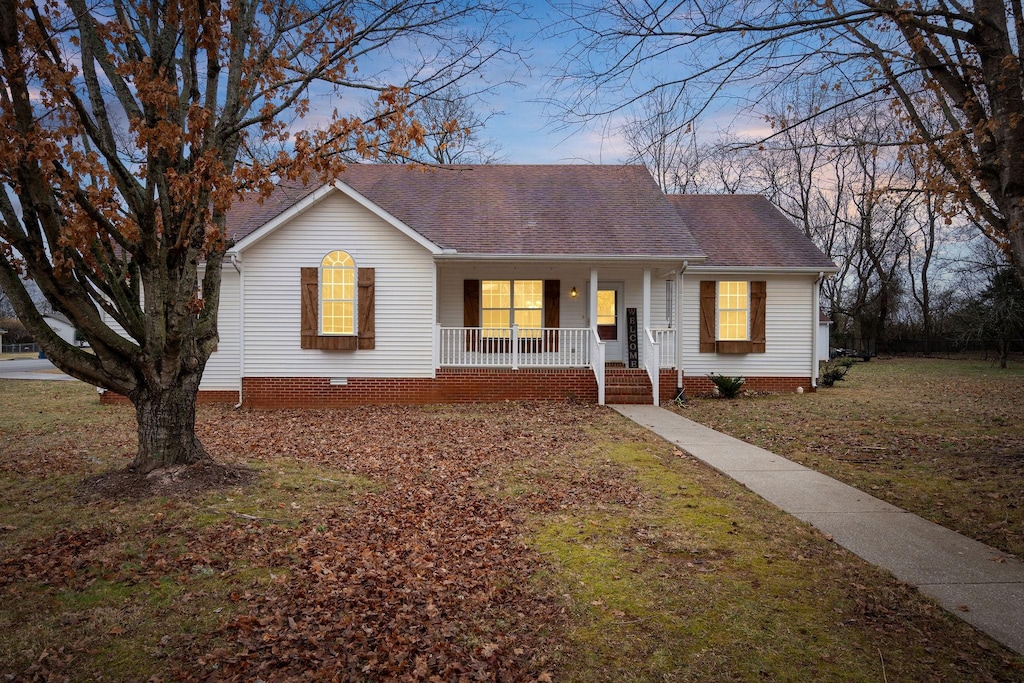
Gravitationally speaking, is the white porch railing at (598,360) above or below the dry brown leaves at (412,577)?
above

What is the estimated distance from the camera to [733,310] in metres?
16.6

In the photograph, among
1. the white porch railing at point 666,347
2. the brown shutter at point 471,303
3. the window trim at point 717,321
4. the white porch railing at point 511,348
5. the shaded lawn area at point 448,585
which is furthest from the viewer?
the brown shutter at point 471,303

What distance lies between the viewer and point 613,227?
16.4 meters

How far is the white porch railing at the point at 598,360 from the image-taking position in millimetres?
14430

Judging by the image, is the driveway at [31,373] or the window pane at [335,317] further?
the driveway at [31,373]

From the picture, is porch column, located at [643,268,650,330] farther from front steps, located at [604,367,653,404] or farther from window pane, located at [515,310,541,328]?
window pane, located at [515,310,541,328]

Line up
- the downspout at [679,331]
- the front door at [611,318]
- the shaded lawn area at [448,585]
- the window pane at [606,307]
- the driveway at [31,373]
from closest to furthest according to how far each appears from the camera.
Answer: the shaded lawn area at [448,585] < the downspout at [679,331] < the front door at [611,318] < the window pane at [606,307] < the driveway at [31,373]

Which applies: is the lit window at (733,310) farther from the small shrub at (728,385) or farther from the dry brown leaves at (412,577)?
the dry brown leaves at (412,577)


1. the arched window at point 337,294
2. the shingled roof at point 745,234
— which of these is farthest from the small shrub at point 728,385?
the arched window at point 337,294

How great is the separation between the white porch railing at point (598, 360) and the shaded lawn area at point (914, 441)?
2.17 meters

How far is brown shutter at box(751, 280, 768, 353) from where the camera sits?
16.4m

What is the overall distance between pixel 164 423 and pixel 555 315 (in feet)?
36.9

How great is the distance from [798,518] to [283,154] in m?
6.11

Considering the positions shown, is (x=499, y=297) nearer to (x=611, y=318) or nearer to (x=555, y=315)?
(x=555, y=315)
